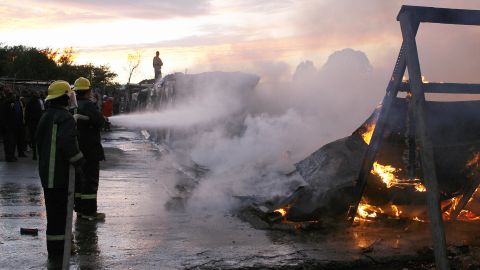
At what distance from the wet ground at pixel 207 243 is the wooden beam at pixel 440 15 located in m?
2.29

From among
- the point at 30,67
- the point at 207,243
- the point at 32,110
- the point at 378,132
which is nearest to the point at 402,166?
the point at 378,132

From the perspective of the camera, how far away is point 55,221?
4.80 m

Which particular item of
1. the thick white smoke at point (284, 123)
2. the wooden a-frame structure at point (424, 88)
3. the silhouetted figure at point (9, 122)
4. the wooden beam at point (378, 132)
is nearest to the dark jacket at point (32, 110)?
the silhouetted figure at point (9, 122)

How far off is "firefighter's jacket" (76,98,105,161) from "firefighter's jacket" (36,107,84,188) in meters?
1.49

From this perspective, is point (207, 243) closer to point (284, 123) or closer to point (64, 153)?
point (64, 153)

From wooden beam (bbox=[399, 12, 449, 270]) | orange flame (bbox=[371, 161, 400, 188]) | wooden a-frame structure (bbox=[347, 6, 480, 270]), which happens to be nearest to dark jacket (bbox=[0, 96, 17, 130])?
orange flame (bbox=[371, 161, 400, 188])

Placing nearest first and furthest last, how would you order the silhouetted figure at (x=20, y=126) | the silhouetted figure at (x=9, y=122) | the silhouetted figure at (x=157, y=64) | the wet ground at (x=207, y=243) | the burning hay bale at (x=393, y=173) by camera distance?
the wet ground at (x=207, y=243), the burning hay bale at (x=393, y=173), the silhouetted figure at (x=9, y=122), the silhouetted figure at (x=20, y=126), the silhouetted figure at (x=157, y=64)

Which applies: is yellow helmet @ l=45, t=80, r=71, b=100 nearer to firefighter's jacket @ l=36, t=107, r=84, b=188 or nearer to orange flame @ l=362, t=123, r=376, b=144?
firefighter's jacket @ l=36, t=107, r=84, b=188

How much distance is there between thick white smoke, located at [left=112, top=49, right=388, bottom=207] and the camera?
27.1 ft

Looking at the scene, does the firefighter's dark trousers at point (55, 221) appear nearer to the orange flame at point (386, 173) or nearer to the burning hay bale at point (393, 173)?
the burning hay bale at point (393, 173)

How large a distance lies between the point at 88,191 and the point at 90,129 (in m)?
0.83

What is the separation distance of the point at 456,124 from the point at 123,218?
427 cm

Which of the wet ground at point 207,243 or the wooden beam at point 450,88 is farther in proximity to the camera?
the wet ground at point 207,243

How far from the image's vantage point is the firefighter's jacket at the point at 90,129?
6305 mm
